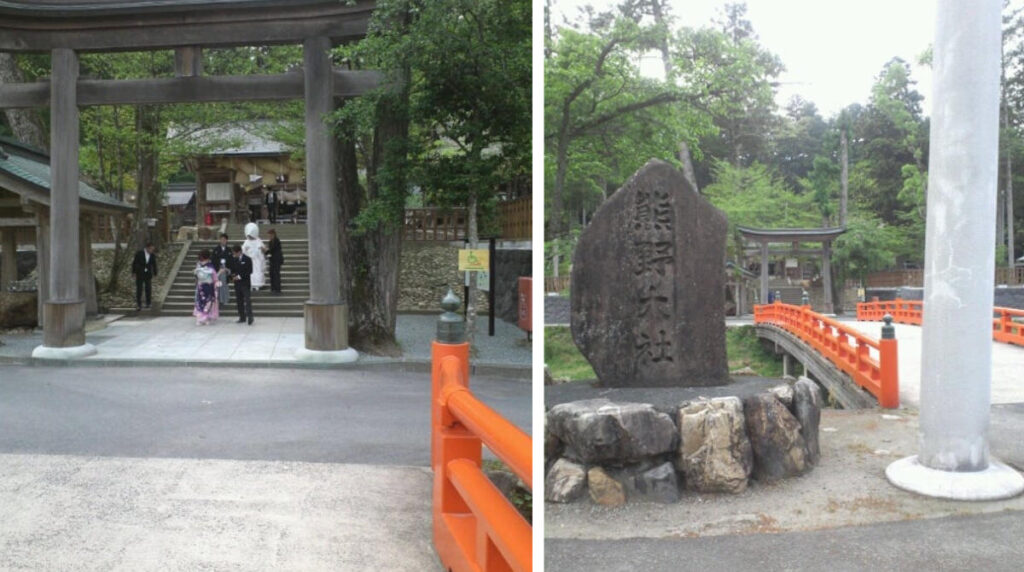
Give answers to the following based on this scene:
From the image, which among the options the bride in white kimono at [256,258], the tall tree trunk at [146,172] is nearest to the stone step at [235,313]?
the bride in white kimono at [256,258]

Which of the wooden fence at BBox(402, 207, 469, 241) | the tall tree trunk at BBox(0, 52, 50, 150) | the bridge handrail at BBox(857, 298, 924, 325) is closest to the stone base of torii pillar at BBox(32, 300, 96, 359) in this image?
the tall tree trunk at BBox(0, 52, 50, 150)

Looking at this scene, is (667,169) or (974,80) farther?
(667,169)

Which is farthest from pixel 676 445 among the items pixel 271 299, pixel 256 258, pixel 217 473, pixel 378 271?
pixel 256 258

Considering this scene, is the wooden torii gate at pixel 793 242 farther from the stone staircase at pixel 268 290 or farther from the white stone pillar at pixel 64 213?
the stone staircase at pixel 268 290

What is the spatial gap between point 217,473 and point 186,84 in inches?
212

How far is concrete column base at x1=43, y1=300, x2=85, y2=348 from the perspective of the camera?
7.96 metres

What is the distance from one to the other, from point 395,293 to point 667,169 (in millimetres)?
6081

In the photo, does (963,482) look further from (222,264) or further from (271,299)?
(271,299)

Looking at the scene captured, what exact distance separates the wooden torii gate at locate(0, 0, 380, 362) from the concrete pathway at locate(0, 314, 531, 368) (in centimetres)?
39

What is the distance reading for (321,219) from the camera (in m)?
7.66

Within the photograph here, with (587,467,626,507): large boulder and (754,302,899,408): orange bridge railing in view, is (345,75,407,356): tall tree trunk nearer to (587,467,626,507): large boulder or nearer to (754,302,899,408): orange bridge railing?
(754,302,899,408): orange bridge railing

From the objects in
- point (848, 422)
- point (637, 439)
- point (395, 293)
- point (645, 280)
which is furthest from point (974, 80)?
point (395, 293)

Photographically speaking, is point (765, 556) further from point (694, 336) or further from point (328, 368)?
point (328, 368)

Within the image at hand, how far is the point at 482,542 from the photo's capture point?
198 cm
